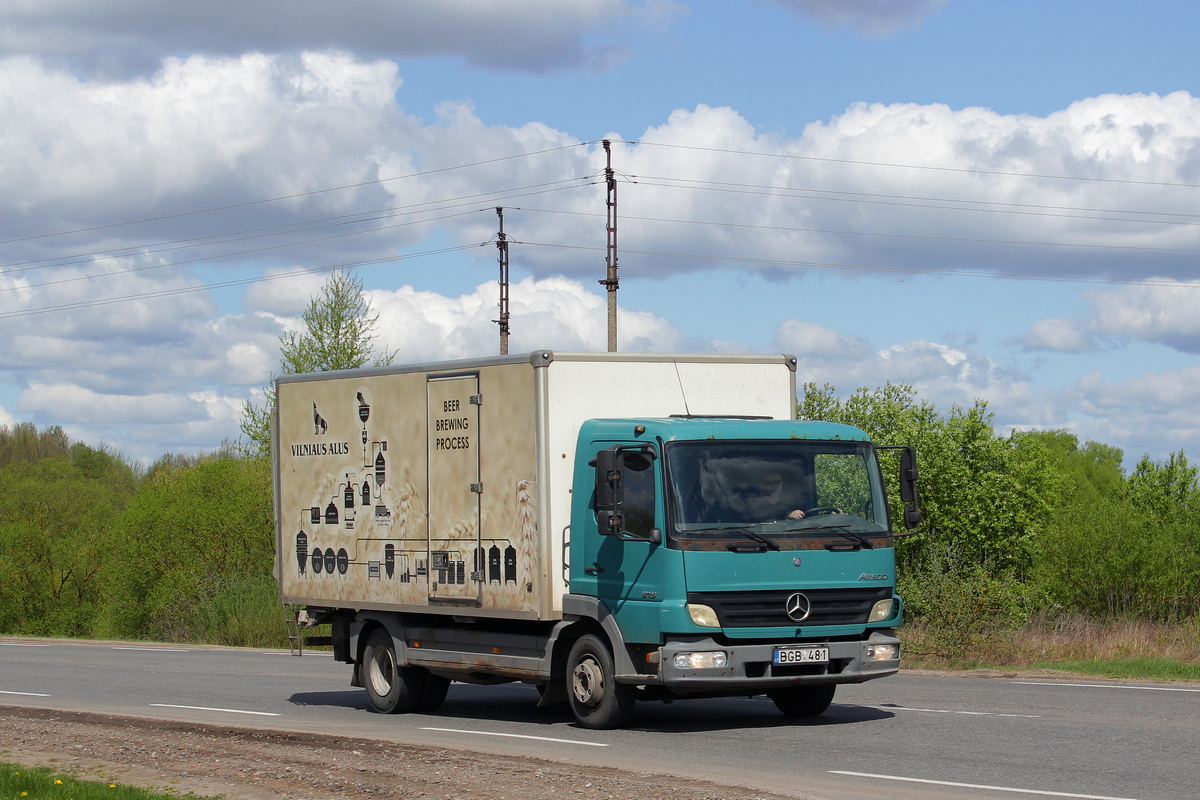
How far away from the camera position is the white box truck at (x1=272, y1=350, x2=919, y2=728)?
1115 cm

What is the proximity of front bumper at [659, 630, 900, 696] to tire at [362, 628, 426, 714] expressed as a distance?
148 inches

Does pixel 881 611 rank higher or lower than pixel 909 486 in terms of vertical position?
lower

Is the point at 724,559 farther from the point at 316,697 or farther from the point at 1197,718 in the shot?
the point at 316,697

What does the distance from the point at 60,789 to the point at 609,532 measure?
14.9 ft

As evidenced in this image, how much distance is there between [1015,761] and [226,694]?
1099 centimetres

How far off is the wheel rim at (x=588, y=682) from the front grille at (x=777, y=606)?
4.50 ft

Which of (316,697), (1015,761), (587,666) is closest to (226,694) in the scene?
(316,697)

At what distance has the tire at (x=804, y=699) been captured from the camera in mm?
12477

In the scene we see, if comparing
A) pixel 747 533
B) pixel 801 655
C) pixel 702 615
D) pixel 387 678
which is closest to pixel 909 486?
pixel 747 533

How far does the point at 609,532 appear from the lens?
37.0 feet

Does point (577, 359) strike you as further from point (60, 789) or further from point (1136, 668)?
point (1136, 668)

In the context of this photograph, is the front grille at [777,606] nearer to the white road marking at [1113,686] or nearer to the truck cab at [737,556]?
the truck cab at [737,556]

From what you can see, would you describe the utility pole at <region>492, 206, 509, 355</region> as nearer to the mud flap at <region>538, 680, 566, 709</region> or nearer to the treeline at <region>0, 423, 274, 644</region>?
the treeline at <region>0, 423, 274, 644</region>

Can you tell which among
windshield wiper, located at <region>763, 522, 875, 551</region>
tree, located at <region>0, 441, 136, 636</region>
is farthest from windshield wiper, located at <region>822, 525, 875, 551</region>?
tree, located at <region>0, 441, 136, 636</region>
